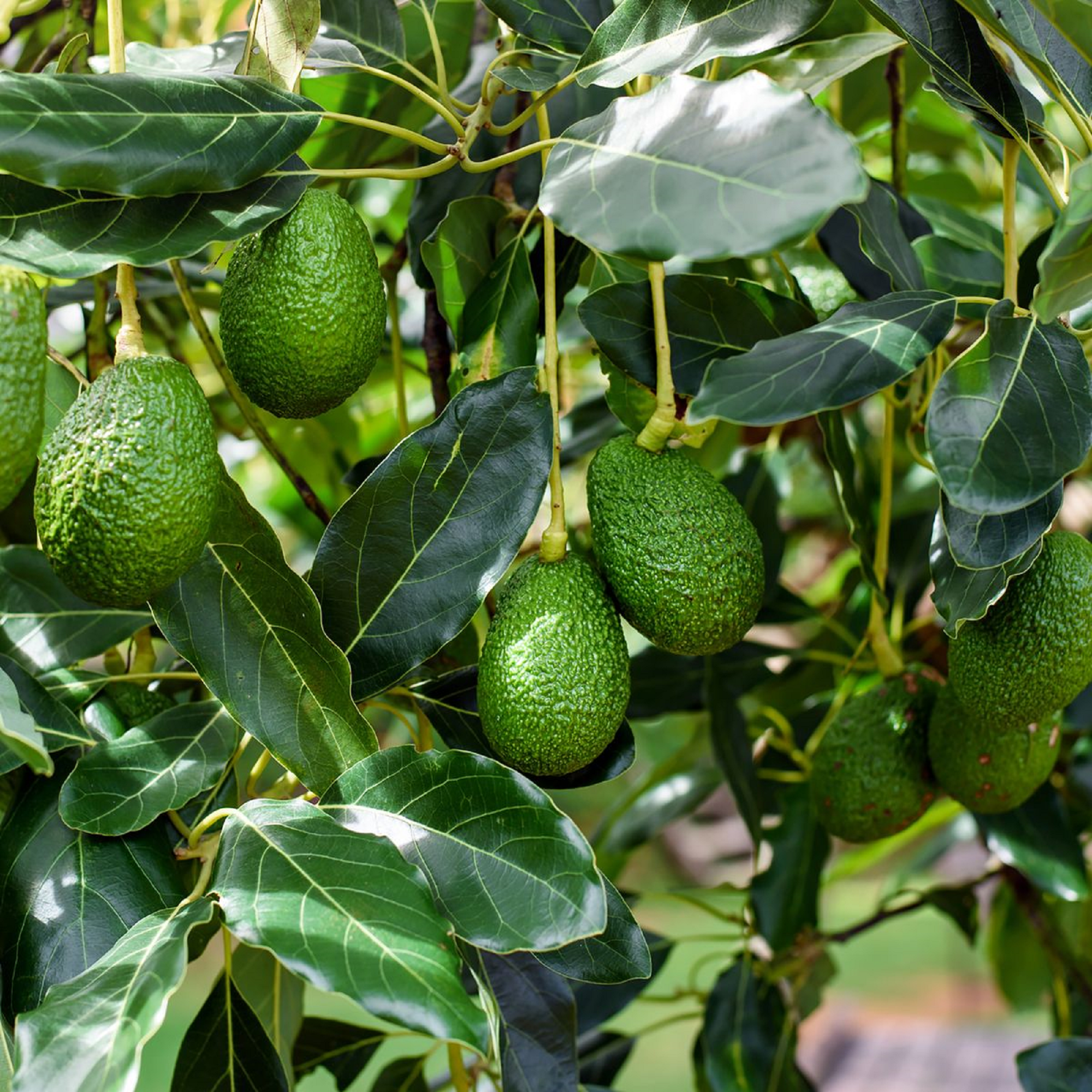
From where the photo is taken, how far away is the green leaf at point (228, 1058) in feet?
2.55

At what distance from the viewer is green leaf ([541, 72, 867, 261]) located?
0.55 meters

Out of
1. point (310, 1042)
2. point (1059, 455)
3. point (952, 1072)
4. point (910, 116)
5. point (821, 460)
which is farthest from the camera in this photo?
point (952, 1072)

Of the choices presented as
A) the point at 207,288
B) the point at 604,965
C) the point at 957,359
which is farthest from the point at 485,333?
the point at 207,288

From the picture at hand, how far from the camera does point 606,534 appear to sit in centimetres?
82

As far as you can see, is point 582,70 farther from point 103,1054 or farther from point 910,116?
point 910,116

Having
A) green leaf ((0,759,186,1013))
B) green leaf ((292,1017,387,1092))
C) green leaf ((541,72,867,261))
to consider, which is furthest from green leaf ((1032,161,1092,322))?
green leaf ((292,1017,387,1092))

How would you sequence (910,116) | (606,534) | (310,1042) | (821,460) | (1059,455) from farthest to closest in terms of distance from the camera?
(821,460)
(910,116)
(310,1042)
(606,534)
(1059,455)

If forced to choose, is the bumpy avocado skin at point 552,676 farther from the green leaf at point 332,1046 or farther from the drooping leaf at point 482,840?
the green leaf at point 332,1046

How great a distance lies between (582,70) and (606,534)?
0.31 metres

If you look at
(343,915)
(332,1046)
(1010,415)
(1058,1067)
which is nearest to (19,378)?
(343,915)

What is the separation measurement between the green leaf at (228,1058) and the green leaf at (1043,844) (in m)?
0.77

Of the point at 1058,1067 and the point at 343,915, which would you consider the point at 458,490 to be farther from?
the point at 1058,1067

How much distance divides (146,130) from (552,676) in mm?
406

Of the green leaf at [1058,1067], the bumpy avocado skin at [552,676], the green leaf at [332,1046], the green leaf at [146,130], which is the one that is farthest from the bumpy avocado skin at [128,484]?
the green leaf at [1058,1067]
